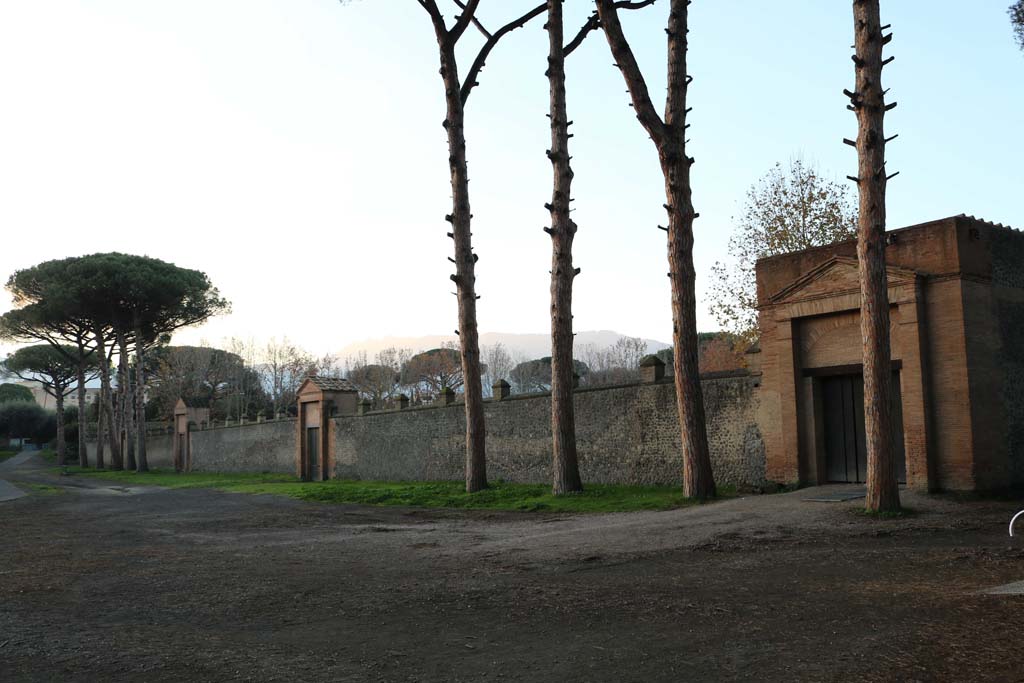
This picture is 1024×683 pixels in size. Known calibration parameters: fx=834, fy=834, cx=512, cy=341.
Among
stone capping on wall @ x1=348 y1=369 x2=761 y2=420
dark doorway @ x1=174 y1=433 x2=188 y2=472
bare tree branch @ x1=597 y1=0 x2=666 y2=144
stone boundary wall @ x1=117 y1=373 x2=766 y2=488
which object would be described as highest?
bare tree branch @ x1=597 y1=0 x2=666 y2=144

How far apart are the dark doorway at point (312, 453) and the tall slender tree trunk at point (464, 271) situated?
13.5 m

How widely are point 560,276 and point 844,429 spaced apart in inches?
229

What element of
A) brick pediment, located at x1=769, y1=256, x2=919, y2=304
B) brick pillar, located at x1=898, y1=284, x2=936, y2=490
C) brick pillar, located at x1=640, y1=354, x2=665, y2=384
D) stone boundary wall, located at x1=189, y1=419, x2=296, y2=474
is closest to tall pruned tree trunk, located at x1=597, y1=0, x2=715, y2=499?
brick pediment, located at x1=769, y1=256, x2=919, y2=304

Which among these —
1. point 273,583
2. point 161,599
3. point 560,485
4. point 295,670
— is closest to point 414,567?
point 273,583

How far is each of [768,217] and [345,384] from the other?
1730cm

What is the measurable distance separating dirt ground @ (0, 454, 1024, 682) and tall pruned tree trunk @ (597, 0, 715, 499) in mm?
2079

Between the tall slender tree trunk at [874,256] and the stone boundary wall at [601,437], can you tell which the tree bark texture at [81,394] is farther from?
the tall slender tree trunk at [874,256]

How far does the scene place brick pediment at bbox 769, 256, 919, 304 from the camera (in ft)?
45.5

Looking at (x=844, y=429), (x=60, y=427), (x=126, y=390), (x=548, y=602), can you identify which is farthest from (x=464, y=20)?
(x=60, y=427)

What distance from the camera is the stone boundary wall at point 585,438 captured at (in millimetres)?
15711

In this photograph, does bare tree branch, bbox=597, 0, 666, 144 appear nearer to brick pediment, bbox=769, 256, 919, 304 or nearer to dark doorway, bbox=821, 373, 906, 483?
brick pediment, bbox=769, 256, 919, 304

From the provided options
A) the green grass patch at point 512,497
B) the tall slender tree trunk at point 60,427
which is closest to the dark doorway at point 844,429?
the green grass patch at point 512,497

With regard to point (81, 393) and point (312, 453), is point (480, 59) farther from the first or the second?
point (81, 393)

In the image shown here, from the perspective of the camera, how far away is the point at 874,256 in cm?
1087
